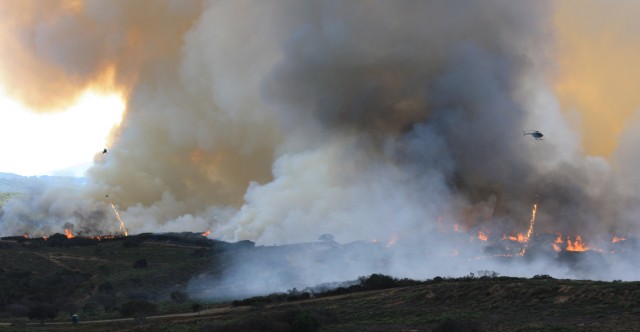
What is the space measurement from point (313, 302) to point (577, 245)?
55134 mm

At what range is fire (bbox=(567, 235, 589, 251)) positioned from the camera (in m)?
91.9

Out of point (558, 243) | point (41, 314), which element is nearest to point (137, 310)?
point (41, 314)

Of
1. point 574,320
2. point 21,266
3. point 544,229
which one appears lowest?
point 574,320

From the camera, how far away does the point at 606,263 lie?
8462cm

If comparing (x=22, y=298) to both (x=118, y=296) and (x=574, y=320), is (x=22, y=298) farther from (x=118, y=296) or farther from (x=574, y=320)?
(x=574, y=320)

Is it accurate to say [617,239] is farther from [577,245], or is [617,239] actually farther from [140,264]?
[140,264]

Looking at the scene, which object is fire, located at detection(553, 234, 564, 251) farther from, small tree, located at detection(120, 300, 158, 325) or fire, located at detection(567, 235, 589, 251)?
small tree, located at detection(120, 300, 158, 325)

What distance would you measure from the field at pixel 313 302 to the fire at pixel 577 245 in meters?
35.5

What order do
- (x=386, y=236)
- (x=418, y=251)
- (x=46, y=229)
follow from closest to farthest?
(x=418, y=251), (x=386, y=236), (x=46, y=229)

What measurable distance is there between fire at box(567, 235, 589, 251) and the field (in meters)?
35.5

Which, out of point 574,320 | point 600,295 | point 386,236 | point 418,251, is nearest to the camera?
point 574,320

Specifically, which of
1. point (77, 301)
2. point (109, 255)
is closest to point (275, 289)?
point (77, 301)

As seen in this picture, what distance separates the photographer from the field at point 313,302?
40.3 meters

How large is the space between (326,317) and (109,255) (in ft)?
247
